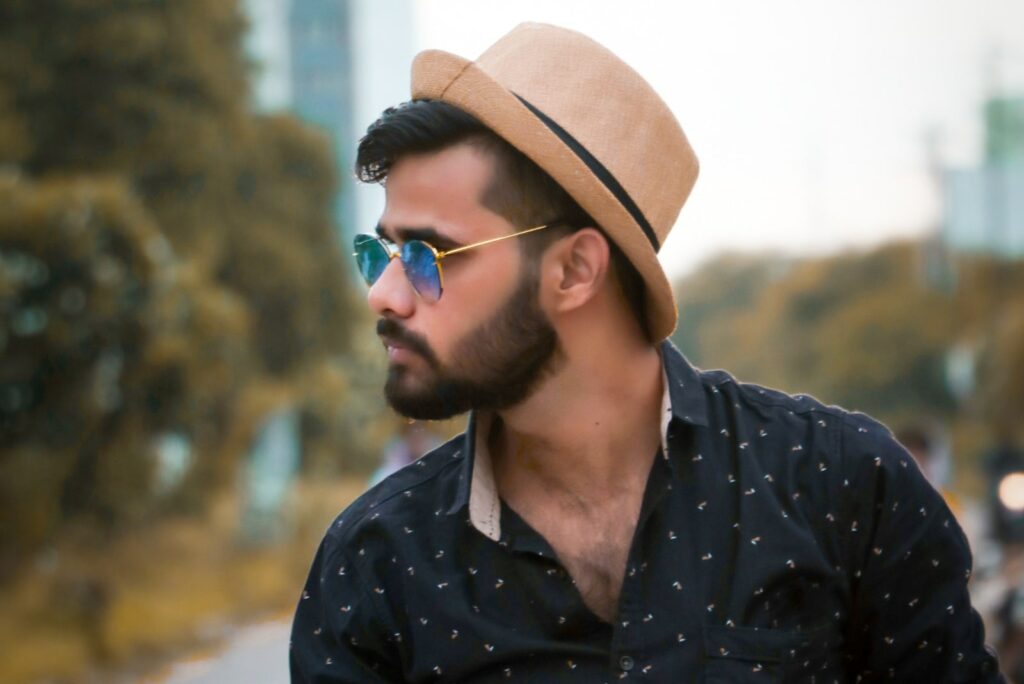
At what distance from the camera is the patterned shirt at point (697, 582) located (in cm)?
215

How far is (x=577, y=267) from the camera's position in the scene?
2.31 meters

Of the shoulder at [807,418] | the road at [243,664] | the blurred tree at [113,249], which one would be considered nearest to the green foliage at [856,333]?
the road at [243,664]

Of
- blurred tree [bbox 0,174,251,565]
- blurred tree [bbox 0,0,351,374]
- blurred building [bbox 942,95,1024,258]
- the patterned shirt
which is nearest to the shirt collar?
the patterned shirt

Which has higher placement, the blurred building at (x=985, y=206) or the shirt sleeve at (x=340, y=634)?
the blurred building at (x=985, y=206)

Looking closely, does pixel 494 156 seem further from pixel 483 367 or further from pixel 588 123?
pixel 483 367

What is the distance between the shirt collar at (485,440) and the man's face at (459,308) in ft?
0.32

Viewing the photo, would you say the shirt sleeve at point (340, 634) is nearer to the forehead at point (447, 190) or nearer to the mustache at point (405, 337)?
the mustache at point (405, 337)

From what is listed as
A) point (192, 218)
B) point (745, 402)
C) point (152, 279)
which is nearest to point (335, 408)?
point (192, 218)

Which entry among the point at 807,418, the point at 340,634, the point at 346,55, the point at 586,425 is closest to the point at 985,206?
the point at 346,55

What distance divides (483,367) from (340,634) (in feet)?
1.45

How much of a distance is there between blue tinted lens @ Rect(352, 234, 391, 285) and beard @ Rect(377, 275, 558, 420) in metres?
0.12

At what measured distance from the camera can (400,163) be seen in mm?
2277

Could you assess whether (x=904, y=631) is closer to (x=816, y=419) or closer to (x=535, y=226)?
(x=816, y=419)

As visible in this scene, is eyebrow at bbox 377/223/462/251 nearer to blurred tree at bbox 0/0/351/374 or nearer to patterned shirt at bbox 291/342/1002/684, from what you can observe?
patterned shirt at bbox 291/342/1002/684
